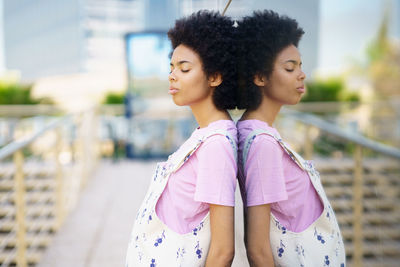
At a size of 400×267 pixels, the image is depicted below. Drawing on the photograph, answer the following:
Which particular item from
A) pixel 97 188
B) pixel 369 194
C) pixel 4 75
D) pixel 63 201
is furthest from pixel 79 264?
pixel 4 75

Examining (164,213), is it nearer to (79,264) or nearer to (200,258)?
(200,258)

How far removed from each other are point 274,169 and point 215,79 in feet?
0.74

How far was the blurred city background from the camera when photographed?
2357 mm

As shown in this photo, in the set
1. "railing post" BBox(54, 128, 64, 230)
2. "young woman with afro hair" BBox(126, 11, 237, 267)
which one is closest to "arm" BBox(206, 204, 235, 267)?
"young woman with afro hair" BBox(126, 11, 237, 267)

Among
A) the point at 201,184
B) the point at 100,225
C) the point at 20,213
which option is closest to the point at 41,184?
the point at 100,225

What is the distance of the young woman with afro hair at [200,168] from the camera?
2.68 ft

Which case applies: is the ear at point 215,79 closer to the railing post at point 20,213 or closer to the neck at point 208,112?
the neck at point 208,112

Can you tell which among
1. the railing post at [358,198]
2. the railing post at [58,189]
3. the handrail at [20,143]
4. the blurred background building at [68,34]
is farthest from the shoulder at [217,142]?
the blurred background building at [68,34]

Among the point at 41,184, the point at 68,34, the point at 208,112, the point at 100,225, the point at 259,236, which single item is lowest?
the point at 41,184

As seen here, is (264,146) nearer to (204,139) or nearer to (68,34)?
(204,139)

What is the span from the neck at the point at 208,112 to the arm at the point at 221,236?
0.19m

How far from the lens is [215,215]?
814mm

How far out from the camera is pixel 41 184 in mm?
4711

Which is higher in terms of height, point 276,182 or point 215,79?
point 215,79
